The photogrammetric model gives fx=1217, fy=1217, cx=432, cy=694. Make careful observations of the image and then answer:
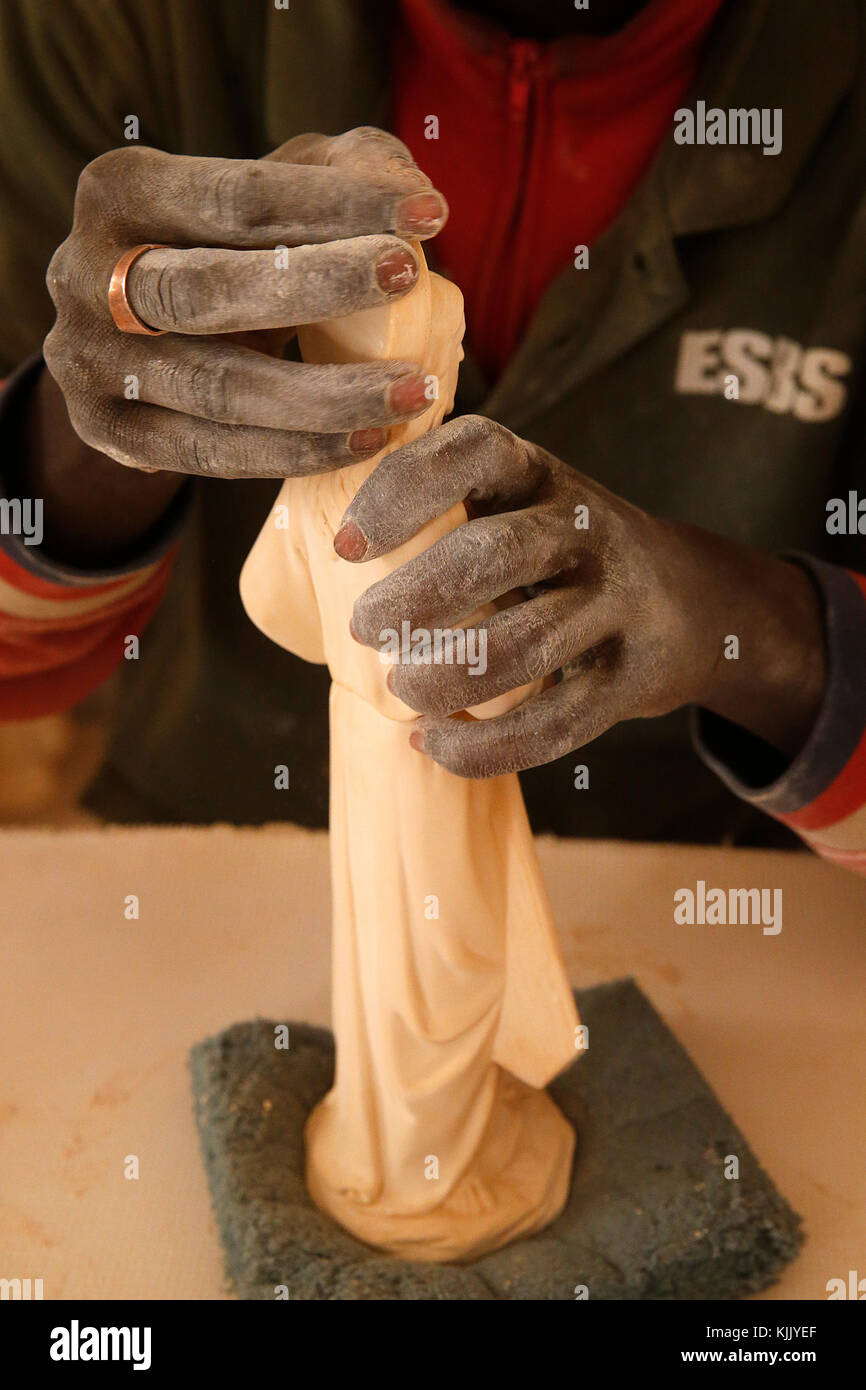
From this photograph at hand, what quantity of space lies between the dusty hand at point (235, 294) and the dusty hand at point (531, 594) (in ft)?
0.14

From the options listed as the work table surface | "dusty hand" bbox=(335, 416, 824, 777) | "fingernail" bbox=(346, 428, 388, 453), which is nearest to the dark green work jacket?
the work table surface

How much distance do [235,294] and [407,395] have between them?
10 centimetres

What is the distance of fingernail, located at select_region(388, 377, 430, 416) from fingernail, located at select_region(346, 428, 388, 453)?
26 mm

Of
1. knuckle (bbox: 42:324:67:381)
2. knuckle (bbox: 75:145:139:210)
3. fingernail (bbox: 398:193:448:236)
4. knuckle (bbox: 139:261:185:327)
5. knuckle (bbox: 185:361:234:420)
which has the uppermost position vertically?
knuckle (bbox: 75:145:139:210)

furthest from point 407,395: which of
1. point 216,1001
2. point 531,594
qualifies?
point 216,1001

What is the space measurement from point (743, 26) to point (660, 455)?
0.35 m

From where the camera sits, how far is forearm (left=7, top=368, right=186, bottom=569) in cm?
A: 87

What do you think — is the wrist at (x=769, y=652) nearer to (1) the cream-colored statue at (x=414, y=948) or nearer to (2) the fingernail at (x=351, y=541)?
(1) the cream-colored statue at (x=414, y=948)

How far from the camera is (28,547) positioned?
91 cm

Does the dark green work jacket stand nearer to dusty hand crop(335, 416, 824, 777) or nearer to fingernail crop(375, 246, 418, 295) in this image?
dusty hand crop(335, 416, 824, 777)

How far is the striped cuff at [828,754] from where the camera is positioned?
87 cm

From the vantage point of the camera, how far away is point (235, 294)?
59 centimetres

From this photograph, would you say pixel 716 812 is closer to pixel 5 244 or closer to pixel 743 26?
pixel 743 26

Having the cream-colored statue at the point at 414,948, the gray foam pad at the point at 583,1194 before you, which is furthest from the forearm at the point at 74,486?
the gray foam pad at the point at 583,1194
